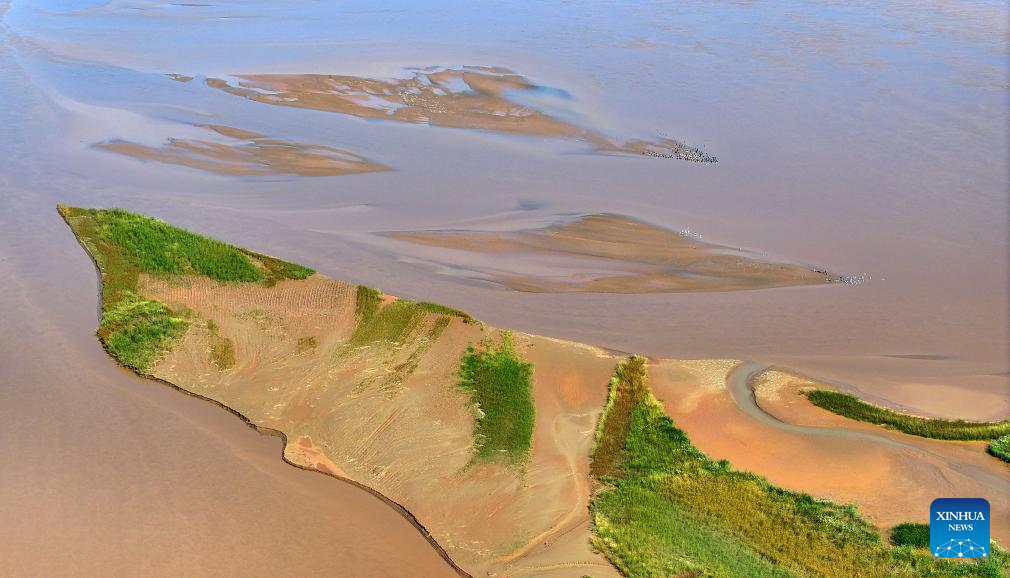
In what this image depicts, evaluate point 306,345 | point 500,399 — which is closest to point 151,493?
point 306,345

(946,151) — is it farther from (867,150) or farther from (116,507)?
(116,507)

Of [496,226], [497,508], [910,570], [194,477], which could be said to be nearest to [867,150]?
[496,226]

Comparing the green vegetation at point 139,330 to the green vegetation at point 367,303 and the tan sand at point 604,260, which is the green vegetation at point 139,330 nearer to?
the green vegetation at point 367,303

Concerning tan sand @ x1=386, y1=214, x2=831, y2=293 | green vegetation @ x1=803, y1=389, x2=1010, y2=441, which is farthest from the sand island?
tan sand @ x1=386, y1=214, x2=831, y2=293

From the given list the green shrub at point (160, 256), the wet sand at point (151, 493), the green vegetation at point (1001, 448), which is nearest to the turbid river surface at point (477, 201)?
the wet sand at point (151, 493)

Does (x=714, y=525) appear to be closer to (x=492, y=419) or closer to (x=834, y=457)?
(x=834, y=457)

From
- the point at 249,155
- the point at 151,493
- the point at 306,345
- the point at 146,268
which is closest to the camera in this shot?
the point at 151,493
